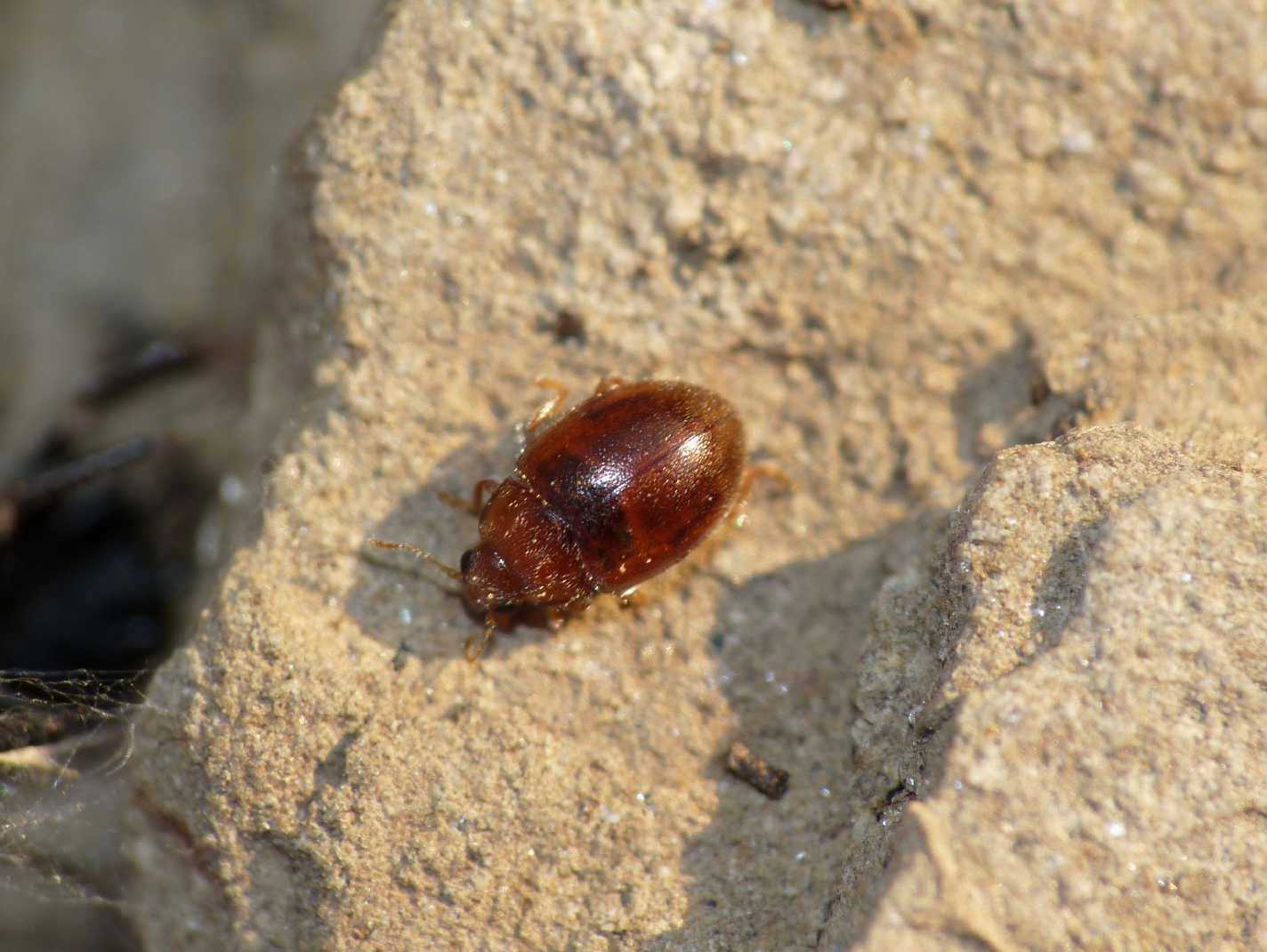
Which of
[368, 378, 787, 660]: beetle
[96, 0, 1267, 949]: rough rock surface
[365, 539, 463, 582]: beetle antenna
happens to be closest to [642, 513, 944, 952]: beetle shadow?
[96, 0, 1267, 949]: rough rock surface

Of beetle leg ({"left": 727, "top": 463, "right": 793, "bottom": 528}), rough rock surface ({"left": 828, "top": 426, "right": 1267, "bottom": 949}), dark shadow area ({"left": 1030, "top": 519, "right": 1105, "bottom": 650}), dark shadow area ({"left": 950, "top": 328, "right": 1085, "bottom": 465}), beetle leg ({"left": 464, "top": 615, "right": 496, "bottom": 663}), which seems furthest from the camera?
beetle leg ({"left": 727, "top": 463, "right": 793, "bottom": 528})

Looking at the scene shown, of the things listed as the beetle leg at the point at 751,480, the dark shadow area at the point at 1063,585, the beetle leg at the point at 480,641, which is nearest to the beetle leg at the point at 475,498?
the beetle leg at the point at 480,641

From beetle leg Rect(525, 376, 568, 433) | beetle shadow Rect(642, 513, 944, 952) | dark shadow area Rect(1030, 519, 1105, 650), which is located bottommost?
beetle shadow Rect(642, 513, 944, 952)

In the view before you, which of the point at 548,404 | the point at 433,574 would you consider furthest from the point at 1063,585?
the point at 433,574

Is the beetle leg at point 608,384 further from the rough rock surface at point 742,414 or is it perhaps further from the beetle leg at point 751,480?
the beetle leg at point 751,480

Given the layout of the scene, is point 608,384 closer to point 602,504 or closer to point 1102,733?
point 602,504

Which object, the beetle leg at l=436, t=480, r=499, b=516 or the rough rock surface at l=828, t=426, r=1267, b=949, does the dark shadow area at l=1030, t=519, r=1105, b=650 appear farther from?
the beetle leg at l=436, t=480, r=499, b=516
